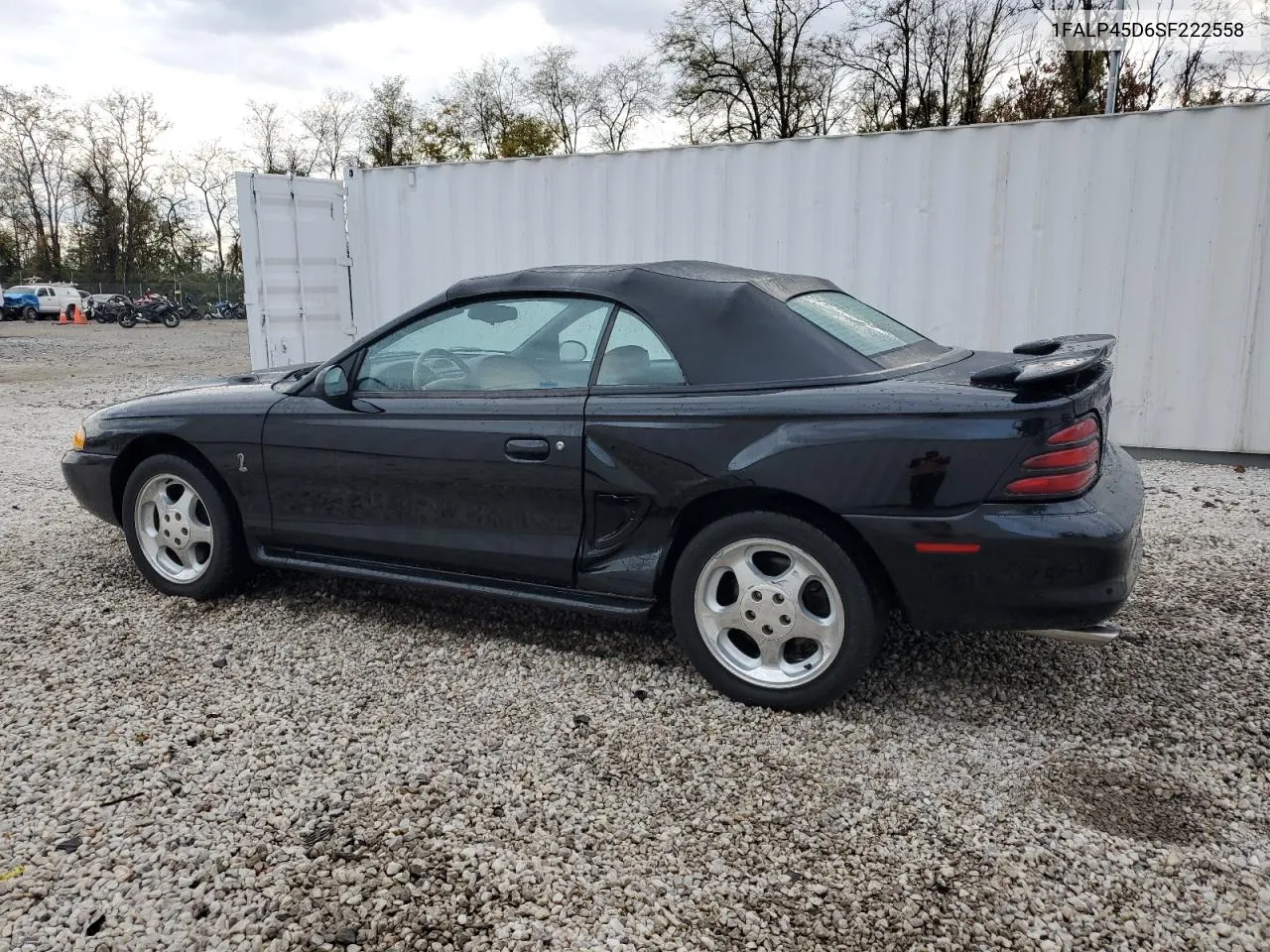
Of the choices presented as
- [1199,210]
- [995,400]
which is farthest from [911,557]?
[1199,210]

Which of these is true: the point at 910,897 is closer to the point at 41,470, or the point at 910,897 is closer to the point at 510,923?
the point at 510,923

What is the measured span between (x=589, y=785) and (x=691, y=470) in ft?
3.45

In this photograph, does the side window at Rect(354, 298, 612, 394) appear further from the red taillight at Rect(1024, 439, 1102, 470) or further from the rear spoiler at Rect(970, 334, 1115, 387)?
the red taillight at Rect(1024, 439, 1102, 470)

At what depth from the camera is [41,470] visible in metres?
7.46

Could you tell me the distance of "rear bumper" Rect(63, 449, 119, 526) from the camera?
14.4 ft

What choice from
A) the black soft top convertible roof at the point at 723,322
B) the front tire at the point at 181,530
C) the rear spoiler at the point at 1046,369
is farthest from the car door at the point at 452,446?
the rear spoiler at the point at 1046,369

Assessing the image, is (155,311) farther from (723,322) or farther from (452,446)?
(723,322)

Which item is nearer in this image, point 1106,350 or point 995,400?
point 995,400

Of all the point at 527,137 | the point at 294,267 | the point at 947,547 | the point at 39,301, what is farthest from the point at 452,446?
the point at 39,301

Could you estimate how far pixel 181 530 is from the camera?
4.27 m

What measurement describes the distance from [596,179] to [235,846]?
24.4 ft

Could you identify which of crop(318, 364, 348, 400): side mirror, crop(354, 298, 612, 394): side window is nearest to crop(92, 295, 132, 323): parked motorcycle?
crop(318, 364, 348, 400): side mirror

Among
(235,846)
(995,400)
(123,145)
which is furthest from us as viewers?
(123,145)

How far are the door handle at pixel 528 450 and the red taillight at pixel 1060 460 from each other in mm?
1595
